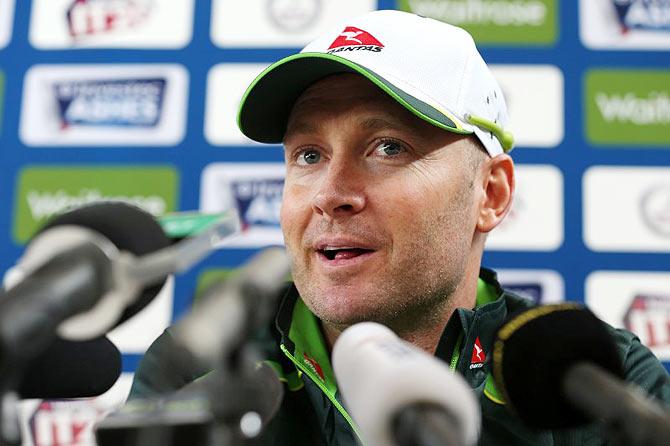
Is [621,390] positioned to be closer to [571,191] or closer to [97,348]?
[97,348]

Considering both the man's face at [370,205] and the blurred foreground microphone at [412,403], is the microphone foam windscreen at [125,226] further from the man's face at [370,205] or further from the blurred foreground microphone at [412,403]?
the man's face at [370,205]

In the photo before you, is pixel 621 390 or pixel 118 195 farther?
pixel 118 195

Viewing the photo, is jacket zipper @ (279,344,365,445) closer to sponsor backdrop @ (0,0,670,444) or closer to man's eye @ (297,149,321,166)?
man's eye @ (297,149,321,166)

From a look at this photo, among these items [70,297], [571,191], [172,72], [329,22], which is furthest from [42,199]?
[70,297]

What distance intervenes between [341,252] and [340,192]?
0.07 meters

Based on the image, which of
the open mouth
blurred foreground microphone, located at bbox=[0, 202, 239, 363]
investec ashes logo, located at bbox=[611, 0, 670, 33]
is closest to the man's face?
the open mouth

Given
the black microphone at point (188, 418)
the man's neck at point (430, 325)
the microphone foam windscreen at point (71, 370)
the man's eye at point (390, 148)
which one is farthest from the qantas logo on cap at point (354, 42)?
Answer: the black microphone at point (188, 418)

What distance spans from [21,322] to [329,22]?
1.40m

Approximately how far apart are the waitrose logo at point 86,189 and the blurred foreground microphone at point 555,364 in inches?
46.9

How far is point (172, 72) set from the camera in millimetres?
1570

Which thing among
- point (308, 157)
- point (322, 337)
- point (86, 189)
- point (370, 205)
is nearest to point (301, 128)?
point (308, 157)

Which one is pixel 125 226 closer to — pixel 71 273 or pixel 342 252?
pixel 71 273

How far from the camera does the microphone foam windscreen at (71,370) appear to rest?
0.51 meters

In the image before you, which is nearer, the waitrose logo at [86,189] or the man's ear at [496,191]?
the man's ear at [496,191]
